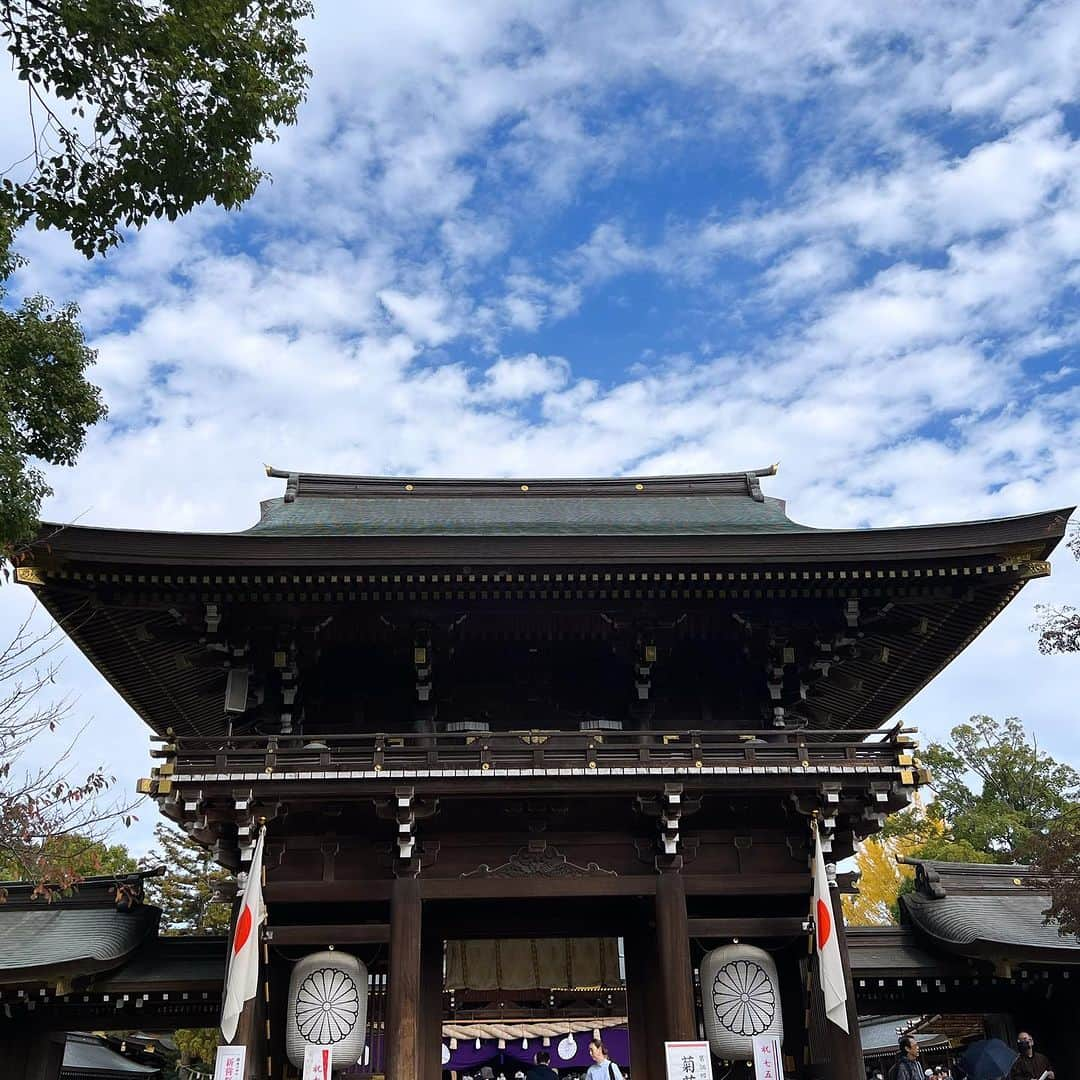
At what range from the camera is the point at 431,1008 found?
1331 cm

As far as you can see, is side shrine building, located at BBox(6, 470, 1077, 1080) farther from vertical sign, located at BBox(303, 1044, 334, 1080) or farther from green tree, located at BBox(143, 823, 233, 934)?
green tree, located at BBox(143, 823, 233, 934)

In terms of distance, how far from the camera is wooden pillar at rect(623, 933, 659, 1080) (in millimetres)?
13461

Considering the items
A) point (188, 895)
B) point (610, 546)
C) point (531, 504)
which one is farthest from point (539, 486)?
point (188, 895)

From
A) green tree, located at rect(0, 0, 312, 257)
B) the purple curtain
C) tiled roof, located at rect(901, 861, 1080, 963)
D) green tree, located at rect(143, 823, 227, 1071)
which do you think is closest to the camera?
green tree, located at rect(0, 0, 312, 257)

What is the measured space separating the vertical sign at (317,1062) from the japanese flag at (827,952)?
6001mm

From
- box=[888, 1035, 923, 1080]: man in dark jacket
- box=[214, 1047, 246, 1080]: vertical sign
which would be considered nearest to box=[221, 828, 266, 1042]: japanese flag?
box=[214, 1047, 246, 1080]: vertical sign

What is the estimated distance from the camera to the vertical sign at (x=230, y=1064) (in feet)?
36.4

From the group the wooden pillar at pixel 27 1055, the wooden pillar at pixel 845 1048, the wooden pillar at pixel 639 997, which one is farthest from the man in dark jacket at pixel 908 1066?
the wooden pillar at pixel 27 1055

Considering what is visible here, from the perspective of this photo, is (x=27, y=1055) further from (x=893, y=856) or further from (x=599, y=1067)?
(x=893, y=856)

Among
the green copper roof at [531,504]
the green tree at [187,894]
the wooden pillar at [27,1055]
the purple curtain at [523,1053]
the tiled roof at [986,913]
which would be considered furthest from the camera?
the green tree at [187,894]

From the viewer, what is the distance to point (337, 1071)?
1248 centimetres

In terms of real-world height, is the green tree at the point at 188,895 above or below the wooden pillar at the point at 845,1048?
above

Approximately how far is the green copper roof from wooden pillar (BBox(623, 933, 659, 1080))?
6.43 meters

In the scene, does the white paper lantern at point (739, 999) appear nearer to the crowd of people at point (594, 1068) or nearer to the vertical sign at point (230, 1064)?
the crowd of people at point (594, 1068)
